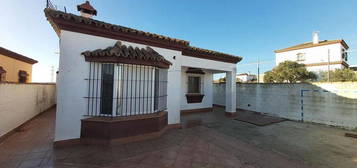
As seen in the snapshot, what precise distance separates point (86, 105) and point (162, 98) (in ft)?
8.03

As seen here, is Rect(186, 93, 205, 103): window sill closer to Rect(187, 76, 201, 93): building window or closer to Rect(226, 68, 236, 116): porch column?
Rect(187, 76, 201, 93): building window

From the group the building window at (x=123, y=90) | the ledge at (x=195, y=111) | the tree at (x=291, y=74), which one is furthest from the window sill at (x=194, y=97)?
the tree at (x=291, y=74)

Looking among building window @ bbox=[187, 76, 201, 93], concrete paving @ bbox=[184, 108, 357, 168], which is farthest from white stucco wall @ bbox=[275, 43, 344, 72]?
building window @ bbox=[187, 76, 201, 93]

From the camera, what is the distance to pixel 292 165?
9.75ft

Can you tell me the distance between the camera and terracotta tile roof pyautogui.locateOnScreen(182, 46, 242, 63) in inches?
238

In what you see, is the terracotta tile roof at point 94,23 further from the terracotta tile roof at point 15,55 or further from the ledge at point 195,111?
the terracotta tile roof at point 15,55

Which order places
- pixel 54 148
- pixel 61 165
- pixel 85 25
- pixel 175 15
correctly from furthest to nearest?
pixel 175 15 → pixel 85 25 → pixel 54 148 → pixel 61 165

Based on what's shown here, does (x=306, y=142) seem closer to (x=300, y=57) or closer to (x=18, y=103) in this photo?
(x=18, y=103)

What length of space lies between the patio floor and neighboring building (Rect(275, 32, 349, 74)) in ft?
76.2

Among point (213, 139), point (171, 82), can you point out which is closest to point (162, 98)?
point (171, 82)

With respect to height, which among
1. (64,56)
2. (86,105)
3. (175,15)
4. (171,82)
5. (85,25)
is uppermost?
(175,15)

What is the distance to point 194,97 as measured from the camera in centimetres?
871

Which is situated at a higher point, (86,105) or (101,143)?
(86,105)

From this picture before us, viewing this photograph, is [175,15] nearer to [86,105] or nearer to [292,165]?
[86,105]
